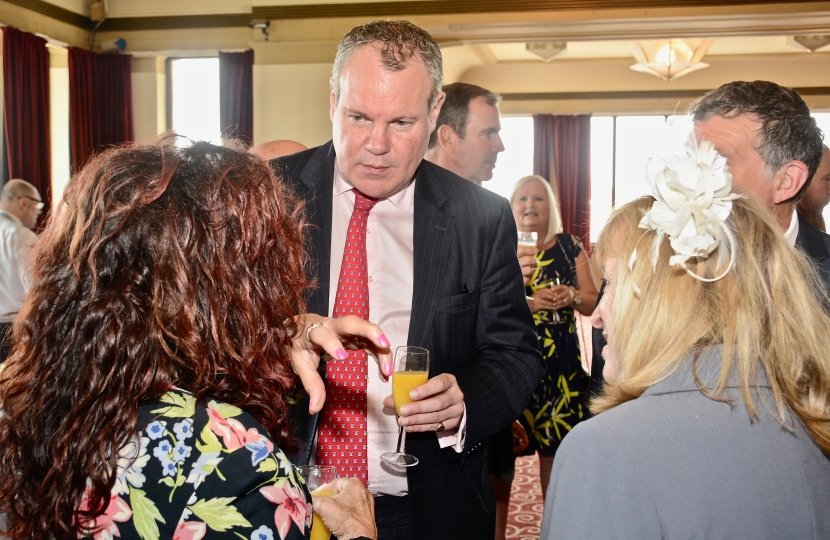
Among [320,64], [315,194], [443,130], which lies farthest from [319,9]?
[315,194]

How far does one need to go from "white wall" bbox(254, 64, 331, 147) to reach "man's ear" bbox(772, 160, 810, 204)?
6979mm

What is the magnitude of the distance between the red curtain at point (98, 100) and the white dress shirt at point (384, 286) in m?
8.07

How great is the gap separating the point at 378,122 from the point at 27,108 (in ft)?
26.1

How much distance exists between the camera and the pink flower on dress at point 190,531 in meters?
0.93

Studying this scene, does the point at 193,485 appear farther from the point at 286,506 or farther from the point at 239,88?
the point at 239,88

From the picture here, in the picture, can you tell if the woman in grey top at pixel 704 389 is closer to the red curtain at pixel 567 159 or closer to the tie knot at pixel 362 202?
the tie knot at pixel 362 202

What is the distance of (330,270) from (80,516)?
1.07 meters

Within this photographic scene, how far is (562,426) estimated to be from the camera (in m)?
3.92

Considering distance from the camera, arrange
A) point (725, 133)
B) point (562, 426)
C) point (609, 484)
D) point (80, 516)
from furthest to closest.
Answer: point (562, 426)
point (725, 133)
point (609, 484)
point (80, 516)

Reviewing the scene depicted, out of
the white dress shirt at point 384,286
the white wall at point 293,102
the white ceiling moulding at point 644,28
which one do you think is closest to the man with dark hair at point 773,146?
the white dress shirt at point 384,286

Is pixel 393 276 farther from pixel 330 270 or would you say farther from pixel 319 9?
pixel 319 9

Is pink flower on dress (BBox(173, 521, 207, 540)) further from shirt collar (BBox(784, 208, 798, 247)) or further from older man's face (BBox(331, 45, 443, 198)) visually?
shirt collar (BBox(784, 208, 798, 247))

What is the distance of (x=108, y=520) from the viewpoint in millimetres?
950

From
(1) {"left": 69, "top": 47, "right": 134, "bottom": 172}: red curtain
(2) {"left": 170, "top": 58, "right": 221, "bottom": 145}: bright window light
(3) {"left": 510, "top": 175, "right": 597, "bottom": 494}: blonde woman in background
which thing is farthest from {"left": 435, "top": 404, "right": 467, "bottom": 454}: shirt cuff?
(2) {"left": 170, "top": 58, "right": 221, "bottom": 145}: bright window light
